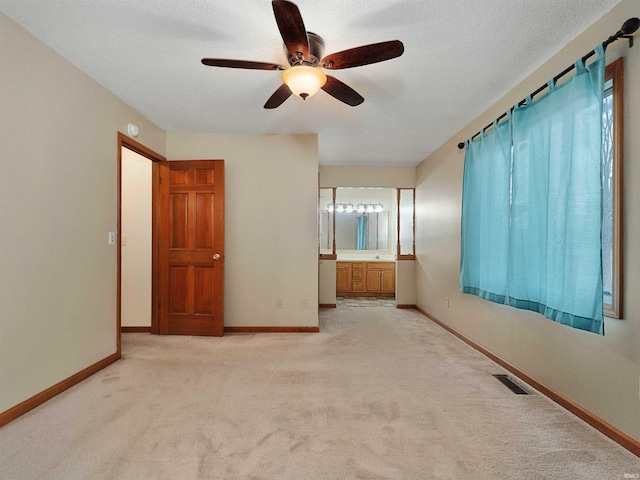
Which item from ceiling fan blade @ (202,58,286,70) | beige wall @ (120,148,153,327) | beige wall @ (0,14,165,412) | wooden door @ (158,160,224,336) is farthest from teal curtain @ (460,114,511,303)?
beige wall @ (120,148,153,327)

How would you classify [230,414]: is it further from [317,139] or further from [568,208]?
[317,139]

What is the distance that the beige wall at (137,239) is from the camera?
3795 millimetres

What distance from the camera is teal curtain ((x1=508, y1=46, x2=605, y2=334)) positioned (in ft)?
5.69

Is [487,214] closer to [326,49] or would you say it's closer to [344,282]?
[326,49]

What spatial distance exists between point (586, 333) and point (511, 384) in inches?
30.0

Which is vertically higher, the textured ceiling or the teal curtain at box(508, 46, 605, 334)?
the textured ceiling

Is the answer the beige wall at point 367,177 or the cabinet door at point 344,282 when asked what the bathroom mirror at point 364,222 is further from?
the beige wall at point 367,177

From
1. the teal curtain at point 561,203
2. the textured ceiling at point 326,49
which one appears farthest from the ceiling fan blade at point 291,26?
the teal curtain at point 561,203

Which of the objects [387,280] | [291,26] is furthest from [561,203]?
[387,280]

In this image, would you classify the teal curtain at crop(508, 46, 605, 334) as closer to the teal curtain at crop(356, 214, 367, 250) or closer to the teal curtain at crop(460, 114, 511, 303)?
the teal curtain at crop(460, 114, 511, 303)

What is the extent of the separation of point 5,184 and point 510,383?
149 inches

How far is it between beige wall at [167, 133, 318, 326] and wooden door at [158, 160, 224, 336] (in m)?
0.22

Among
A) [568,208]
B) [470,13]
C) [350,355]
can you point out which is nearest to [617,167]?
[568,208]

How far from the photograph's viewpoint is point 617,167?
5.61ft
